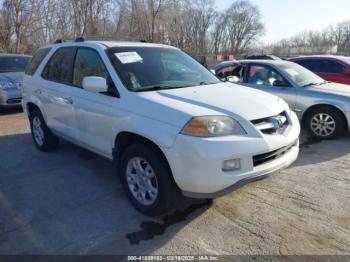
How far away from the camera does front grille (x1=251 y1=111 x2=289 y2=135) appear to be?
3.07m

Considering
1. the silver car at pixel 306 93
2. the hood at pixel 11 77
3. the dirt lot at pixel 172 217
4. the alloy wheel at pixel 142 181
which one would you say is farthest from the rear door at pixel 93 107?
the hood at pixel 11 77

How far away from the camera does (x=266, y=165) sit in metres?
3.04

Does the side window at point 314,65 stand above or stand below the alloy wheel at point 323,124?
above

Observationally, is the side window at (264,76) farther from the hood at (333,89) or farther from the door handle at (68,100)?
the door handle at (68,100)

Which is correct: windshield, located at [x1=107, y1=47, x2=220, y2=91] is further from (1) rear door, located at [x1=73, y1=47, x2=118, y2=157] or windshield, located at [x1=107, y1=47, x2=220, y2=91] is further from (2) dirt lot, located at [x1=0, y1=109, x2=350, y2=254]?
(2) dirt lot, located at [x1=0, y1=109, x2=350, y2=254]

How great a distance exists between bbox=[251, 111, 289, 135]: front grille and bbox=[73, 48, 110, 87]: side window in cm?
172

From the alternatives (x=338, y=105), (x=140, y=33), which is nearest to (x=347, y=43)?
(x=140, y=33)

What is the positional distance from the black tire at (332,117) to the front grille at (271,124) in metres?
2.96

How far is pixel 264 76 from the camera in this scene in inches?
265

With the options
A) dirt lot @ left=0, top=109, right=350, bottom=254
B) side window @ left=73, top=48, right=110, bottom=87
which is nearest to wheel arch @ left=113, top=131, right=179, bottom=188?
dirt lot @ left=0, top=109, right=350, bottom=254

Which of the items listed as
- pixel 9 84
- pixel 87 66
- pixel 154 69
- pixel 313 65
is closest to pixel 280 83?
pixel 313 65

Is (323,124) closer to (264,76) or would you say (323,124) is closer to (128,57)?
(264,76)

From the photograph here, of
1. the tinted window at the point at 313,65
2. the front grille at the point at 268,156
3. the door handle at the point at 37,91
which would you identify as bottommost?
the front grille at the point at 268,156

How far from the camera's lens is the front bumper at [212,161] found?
2.74 meters
